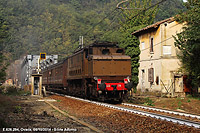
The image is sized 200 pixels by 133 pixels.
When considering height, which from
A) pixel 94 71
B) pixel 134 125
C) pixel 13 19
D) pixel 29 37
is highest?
pixel 13 19

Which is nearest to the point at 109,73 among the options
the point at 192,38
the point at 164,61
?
the point at 192,38

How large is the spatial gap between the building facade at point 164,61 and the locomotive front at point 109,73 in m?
10.1

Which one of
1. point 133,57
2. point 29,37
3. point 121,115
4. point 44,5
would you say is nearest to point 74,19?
point 29,37

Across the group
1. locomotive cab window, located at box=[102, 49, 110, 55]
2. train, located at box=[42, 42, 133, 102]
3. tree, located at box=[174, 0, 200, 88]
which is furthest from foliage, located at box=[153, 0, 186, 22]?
train, located at box=[42, 42, 133, 102]

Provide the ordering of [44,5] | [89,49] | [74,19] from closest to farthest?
[89,49], [74,19], [44,5]

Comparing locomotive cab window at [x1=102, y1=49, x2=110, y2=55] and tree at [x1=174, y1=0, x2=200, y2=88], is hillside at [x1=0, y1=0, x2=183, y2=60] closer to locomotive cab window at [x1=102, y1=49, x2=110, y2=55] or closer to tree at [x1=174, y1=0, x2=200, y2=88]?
tree at [x1=174, y1=0, x2=200, y2=88]

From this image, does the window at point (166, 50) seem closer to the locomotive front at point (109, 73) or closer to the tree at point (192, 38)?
the tree at point (192, 38)

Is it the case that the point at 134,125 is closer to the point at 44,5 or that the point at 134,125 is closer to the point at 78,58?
the point at 78,58

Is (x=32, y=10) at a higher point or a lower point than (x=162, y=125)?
higher

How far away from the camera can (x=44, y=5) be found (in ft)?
399

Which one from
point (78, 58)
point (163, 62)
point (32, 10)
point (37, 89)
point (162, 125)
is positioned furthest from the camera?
point (32, 10)

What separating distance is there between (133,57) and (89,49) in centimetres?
1548

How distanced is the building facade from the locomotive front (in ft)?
33.2

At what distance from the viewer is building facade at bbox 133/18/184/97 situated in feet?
89.0
